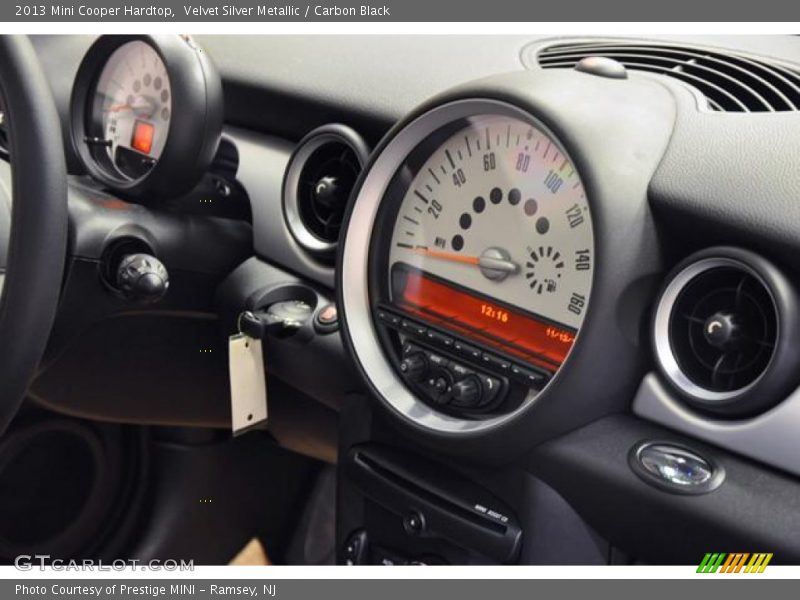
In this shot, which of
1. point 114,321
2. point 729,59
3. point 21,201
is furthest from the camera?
point 114,321

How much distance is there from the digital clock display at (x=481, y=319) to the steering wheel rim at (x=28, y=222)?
1.34 feet

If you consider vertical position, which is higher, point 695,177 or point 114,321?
point 695,177

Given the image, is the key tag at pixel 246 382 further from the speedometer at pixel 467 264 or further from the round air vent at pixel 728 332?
the round air vent at pixel 728 332

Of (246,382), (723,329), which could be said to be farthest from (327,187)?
(723,329)

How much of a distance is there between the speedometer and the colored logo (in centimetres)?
24

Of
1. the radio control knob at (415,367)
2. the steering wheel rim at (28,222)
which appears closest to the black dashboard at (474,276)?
the radio control knob at (415,367)

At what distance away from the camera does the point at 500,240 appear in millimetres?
1202

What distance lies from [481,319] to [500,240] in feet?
0.31

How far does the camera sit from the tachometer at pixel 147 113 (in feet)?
4.87

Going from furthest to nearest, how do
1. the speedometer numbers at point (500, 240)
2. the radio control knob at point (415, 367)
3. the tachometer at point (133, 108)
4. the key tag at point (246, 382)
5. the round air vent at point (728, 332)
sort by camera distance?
the tachometer at point (133, 108) → the key tag at point (246, 382) → the radio control knob at point (415, 367) → the speedometer numbers at point (500, 240) → the round air vent at point (728, 332)

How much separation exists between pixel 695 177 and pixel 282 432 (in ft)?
2.72

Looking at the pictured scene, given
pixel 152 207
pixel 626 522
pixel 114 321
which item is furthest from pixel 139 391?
pixel 626 522

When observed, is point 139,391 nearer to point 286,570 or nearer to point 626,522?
point 286,570

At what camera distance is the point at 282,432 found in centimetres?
166
